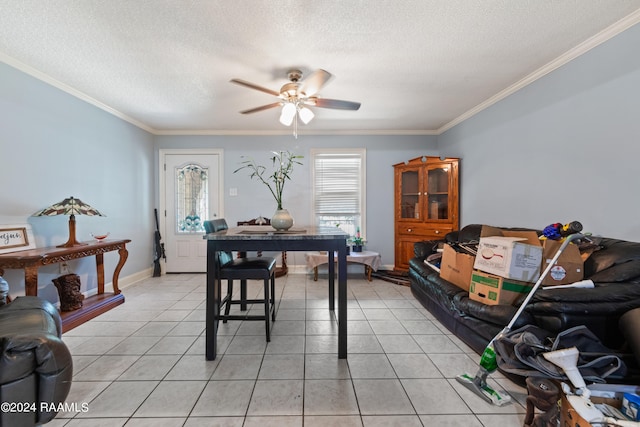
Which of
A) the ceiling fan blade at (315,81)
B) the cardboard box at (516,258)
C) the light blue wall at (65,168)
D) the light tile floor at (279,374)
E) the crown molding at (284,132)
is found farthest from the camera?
the crown molding at (284,132)

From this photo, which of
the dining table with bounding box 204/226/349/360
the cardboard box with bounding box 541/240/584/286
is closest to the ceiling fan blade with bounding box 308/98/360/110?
the dining table with bounding box 204/226/349/360

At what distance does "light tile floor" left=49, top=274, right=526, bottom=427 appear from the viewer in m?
1.41

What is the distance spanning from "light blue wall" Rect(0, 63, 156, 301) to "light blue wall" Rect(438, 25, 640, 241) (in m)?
4.85

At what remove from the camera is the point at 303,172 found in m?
4.50

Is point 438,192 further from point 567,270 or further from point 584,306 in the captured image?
point 584,306

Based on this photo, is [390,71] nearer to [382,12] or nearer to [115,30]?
[382,12]

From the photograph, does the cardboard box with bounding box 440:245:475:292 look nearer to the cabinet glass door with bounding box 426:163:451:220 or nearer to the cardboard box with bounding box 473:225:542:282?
the cardboard box with bounding box 473:225:542:282

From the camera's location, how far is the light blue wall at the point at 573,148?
1843mm

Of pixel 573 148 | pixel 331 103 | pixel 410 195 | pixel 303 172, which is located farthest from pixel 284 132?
pixel 573 148

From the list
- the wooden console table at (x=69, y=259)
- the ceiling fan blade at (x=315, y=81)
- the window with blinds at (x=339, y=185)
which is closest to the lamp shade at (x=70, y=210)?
the wooden console table at (x=69, y=259)

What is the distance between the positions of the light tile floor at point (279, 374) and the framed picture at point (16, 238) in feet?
2.92

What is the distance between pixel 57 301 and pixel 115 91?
235cm

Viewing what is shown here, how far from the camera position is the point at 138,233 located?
4.03 m

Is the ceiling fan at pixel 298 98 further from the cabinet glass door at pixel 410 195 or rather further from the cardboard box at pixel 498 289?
the cabinet glass door at pixel 410 195
